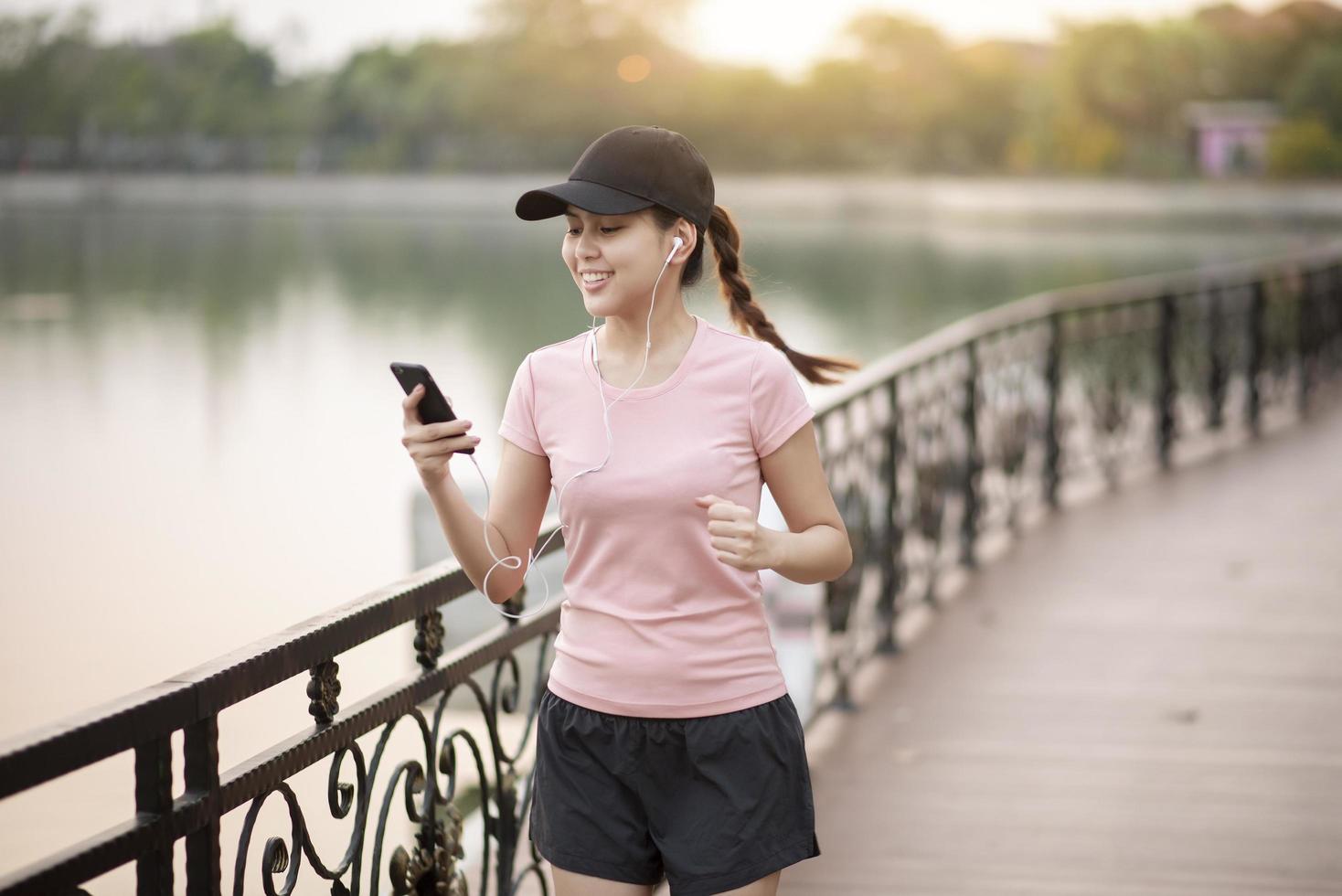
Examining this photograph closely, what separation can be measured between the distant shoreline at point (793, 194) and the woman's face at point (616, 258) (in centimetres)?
7007

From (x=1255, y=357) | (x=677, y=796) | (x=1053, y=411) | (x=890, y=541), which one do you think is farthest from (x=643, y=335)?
(x=1255, y=357)

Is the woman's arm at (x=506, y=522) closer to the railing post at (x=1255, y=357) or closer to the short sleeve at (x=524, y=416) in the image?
the short sleeve at (x=524, y=416)

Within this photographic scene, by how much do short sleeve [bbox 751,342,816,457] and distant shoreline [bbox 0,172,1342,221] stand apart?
7003cm

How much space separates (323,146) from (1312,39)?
55121 millimetres

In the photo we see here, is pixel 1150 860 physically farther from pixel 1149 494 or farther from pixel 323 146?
pixel 323 146

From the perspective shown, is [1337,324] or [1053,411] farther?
[1337,324]

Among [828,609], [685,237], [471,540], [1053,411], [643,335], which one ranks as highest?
[685,237]

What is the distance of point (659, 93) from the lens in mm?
94250

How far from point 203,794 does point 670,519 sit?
609mm

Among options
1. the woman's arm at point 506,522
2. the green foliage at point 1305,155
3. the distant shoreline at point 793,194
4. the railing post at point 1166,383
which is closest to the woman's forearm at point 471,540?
the woman's arm at point 506,522

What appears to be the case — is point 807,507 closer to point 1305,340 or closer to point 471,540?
point 471,540

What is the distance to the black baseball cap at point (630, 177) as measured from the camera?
179 centimetres

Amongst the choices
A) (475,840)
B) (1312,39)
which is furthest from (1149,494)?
(1312,39)

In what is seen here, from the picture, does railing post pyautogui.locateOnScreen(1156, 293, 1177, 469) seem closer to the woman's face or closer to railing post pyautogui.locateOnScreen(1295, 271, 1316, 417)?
railing post pyautogui.locateOnScreen(1295, 271, 1316, 417)
